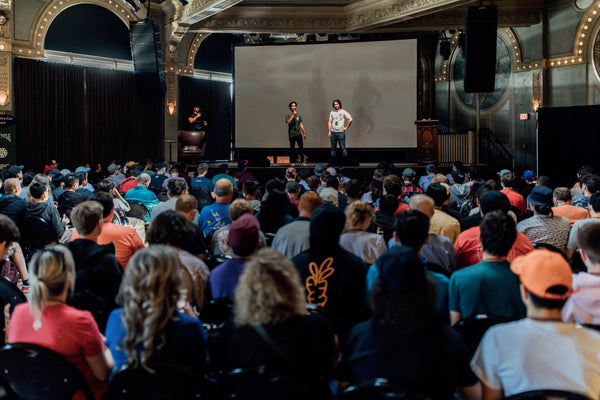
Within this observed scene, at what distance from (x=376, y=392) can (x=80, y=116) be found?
43.7 ft

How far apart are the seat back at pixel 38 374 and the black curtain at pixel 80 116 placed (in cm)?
1150

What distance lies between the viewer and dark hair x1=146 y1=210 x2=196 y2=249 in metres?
2.82

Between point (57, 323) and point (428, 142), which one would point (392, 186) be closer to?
point (57, 323)

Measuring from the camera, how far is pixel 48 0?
12.1 metres

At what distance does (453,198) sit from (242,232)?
4365 millimetres

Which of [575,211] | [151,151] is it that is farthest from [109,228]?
[151,151]

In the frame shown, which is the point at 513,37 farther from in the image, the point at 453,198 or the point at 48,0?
the point at 48,0

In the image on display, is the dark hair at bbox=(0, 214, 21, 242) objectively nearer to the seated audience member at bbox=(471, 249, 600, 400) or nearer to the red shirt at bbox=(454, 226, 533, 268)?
the seated audience member at bbox=(471, 249, 600, 400)

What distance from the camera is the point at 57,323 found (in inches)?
78.0

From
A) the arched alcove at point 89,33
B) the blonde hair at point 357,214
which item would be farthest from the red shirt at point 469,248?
the arched alcove at point 89,33

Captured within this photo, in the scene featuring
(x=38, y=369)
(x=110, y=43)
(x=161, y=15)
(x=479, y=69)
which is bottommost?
(x=38, y=369)

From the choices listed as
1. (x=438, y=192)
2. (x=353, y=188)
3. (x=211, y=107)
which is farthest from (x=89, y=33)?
(x=438, y=192)

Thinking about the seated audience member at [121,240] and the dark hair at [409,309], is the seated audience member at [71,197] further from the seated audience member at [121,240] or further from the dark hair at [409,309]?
the dark hair at [409,309]

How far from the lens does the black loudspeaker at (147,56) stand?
11.6 metres
